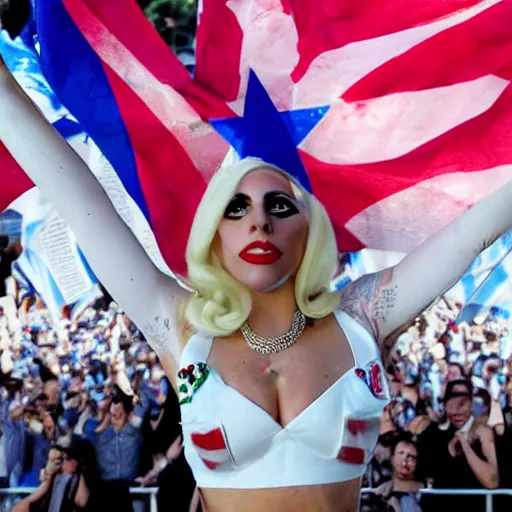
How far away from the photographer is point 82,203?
8.53 ft

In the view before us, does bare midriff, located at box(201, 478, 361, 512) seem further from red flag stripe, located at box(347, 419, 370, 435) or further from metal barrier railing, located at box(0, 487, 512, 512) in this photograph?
metal barrier railing, located at box(0, 487, 512, 512)

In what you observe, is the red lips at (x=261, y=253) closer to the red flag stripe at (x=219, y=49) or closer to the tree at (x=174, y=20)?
the red flag stripe at (x=219, y=49)

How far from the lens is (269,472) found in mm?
2543

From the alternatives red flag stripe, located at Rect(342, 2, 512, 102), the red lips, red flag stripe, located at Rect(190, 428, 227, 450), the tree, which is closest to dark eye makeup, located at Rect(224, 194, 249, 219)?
the red lips

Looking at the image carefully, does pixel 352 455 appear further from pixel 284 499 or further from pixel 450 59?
pixel 450 59

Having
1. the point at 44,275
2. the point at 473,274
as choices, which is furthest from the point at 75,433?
the point at 473,274

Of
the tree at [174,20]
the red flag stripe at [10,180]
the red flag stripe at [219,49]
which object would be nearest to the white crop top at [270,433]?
the red flag stripe at [10,180]

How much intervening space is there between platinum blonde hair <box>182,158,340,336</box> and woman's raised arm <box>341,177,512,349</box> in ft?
0.39

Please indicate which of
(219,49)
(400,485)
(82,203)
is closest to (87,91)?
(219,49)

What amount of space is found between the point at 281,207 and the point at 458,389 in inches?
55.1

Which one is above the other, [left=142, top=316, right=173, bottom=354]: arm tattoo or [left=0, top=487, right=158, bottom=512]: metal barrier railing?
[left=142, top=316, right=173, bottom=354]: arm tattoo

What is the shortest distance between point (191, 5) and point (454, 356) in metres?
1.81

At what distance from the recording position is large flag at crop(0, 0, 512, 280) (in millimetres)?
3365

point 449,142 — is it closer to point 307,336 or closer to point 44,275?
point 307,336
